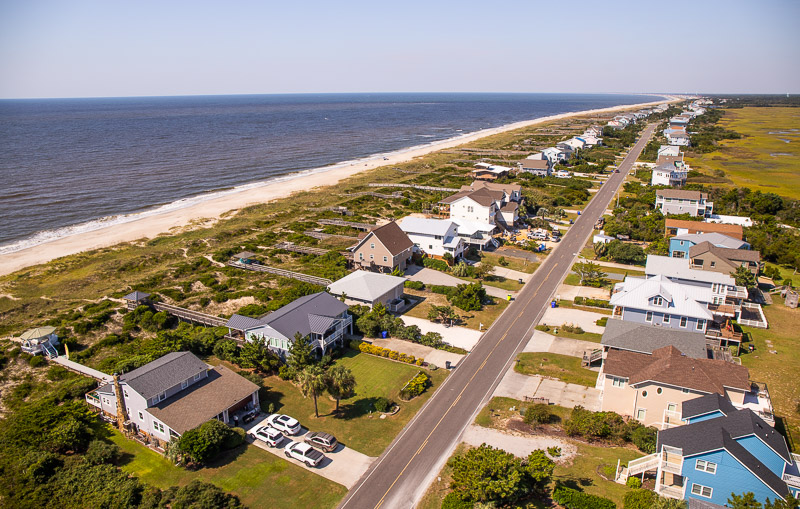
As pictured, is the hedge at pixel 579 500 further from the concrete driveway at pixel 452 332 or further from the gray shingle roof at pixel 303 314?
the gray shingle roof at pixel 303 314

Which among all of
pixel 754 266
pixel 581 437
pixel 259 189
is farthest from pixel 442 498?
pixel 259 189

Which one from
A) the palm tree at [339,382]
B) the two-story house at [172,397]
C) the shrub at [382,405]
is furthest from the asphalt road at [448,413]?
the two-story house at [172,397]

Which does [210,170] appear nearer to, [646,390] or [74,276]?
[74,276]

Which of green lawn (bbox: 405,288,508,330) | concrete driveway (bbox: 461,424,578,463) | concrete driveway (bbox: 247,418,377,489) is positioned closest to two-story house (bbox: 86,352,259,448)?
concrete driveway (bbox: 247,418,377,489)

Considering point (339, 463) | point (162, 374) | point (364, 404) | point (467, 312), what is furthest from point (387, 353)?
point (162, 374)

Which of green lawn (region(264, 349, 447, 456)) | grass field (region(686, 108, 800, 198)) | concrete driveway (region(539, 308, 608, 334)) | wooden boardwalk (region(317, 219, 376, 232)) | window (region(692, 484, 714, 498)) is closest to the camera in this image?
window (region(692, 484, 714, 498))

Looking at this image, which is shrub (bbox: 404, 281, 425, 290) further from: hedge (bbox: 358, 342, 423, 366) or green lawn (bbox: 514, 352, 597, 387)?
green lawn (bbox: 514, 352, 597, 387)

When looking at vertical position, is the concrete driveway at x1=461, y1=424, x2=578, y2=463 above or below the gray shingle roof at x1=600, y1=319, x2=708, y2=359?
below
